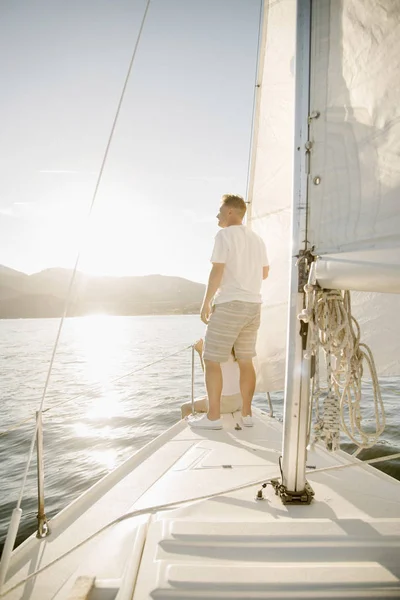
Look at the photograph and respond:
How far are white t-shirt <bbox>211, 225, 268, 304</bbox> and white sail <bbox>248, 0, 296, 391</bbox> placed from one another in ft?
1.55

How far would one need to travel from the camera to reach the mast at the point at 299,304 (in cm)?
137

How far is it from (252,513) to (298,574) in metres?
0.40

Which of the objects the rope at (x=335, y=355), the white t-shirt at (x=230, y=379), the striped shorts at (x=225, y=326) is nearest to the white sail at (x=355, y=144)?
the rope at (x=335, y=355)

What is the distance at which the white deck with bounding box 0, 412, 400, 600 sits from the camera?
949mm

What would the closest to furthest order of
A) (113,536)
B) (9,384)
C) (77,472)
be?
(113,536)
(77,472)
(9,384)

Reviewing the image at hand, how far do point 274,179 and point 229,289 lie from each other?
119cm

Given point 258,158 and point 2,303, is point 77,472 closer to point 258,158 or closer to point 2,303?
point 258,158

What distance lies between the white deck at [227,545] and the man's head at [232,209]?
5.56ft

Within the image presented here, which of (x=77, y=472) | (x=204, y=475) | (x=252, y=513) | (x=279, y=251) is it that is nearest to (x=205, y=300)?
(x=279, y=251)

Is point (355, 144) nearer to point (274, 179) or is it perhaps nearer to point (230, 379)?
point (274, 179)

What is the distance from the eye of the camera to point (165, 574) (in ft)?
3.22

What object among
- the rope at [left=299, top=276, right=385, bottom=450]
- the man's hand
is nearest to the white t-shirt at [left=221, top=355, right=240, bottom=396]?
the man's hand

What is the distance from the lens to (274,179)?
2980 millimetres

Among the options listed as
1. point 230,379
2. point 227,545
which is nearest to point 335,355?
point 227,545
